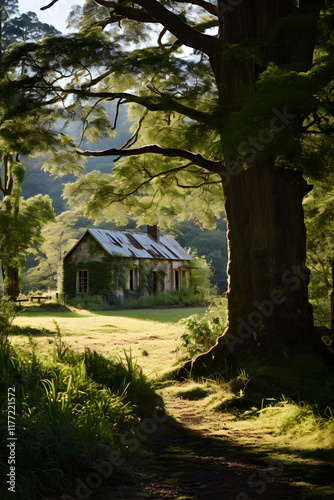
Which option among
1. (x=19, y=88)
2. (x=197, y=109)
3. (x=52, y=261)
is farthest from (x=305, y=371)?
(x=52, y=261)

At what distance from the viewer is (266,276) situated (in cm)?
704

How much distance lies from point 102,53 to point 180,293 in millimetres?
25641

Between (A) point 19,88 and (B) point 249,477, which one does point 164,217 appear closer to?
(A) point 19,88

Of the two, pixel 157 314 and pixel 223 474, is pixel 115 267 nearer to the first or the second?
pixel 157 314

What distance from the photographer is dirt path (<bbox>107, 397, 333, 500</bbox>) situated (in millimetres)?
3438

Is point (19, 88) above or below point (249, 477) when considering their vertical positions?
above

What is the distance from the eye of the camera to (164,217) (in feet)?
39.6

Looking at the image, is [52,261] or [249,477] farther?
[52,261]

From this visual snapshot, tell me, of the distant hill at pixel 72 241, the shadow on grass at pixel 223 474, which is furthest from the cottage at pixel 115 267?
the shadow on grass at pixel 223 474

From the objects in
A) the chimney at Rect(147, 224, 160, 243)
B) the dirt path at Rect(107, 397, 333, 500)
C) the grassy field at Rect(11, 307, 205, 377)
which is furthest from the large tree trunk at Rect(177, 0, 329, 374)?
the chimney at Rect(147, 224, 160, 243)

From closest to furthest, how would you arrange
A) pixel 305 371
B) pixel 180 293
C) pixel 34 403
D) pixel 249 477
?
pixel 249 477 → pixel 34 403 → pixel 305 371 → pixel 180 293

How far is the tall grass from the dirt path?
36cm

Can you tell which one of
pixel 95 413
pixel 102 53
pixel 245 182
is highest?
pixel 102 53

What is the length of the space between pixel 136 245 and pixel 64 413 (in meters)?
28.8
